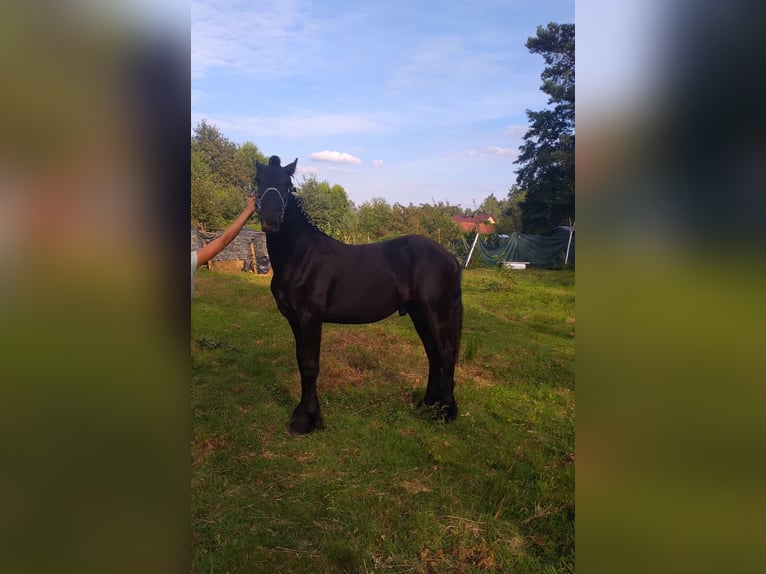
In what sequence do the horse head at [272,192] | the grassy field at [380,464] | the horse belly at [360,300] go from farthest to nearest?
the horse belly at [360,300], the horse head at [272,192], the grassy field at [380,464]

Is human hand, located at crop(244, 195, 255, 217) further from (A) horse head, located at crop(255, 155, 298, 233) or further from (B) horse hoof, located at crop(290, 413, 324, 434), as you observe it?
(B) horse hoof, located at crop(290, 413, 324, 434)

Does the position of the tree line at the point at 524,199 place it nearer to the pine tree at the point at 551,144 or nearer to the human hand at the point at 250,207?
the pine tree at the point at 551,144

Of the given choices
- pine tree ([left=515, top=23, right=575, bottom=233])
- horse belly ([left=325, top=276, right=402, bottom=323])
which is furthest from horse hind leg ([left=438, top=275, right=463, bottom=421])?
pine tree ([left=515, top=23, right=575, bottom=233])

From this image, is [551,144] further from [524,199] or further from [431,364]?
[431,364]

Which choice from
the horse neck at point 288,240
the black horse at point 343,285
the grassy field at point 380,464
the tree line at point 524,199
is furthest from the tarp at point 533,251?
the horse neck at point 288,240

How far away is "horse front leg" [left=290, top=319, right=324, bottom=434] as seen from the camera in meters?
3.99

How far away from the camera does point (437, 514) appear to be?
2797 millimetres
